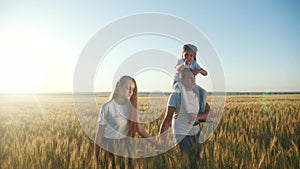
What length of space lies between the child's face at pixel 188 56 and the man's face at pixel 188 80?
19cm

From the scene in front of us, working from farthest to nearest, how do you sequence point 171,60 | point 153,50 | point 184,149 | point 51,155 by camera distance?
point 153,50 → point 171,60 → point 51,155 → point 184,149

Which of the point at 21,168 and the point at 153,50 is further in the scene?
the point at 153,50

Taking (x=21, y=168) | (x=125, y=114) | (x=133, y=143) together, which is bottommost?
(x=21, y=168)

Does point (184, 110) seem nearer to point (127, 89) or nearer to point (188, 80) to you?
point (188, 80)

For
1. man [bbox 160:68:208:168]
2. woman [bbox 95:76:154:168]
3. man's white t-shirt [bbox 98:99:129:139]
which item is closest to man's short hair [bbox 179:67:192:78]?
man [bbox 160:68:208:168]

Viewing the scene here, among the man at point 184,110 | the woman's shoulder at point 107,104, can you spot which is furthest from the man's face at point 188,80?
the woman's shoulder at point 107,104

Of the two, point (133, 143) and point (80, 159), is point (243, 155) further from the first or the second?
point (80, 159)

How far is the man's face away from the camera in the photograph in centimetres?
297

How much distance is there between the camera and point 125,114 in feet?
9.95

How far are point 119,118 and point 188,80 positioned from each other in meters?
0.80

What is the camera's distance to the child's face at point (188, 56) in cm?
310

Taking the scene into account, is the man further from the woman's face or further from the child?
the woman's face

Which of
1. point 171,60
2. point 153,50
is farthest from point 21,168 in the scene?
point 153,50

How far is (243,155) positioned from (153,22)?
10.0 ft
